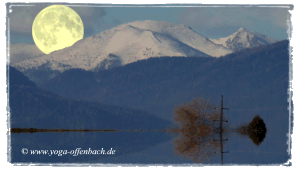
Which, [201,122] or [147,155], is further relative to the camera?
[201,122]

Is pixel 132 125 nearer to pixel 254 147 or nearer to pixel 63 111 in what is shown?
pixel 63 111

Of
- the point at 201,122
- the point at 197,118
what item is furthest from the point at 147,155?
the point at 201,122

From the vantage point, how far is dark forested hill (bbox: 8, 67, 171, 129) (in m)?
135

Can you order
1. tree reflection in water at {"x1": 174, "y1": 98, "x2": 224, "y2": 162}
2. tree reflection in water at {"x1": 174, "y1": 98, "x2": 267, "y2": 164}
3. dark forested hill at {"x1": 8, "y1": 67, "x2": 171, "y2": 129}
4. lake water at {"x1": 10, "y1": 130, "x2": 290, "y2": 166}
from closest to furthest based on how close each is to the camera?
lake water at {"x1": 10, "y1": 130, "x2": 290, "y2": 166}, tree reflection in water at {"x1": 174, "y1": 98, "x2": 267, "y2": 164}, tree reflection in water at {"x1": 174, "y1": 98, "x2": 224, "y2": 162}, dark forested hill at {"x1": 8, "y1": 67, "x2": 171, "y2": 129}

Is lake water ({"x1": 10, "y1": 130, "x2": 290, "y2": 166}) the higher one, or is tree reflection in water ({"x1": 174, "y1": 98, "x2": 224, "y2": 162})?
tree reflection in water ({"x1": 174, "y1": 98, "x2": 224, "y2": 162})

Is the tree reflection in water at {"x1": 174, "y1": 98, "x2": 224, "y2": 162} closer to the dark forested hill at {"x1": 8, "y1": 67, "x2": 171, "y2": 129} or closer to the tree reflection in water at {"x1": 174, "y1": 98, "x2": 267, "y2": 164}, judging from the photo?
the tree reflection in water at {"x1": 174, "y1": 98, "x2": 267, "y2": 164}

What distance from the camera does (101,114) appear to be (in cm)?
14738

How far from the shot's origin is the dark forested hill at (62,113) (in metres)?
135

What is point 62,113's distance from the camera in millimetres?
143125

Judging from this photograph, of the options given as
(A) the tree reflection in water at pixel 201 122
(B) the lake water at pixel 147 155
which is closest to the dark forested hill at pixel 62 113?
(A) the tree reflection in water at pixel 201 122

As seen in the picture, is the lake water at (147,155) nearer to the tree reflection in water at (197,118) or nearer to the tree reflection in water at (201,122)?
the tree reflection in water at (201,122)

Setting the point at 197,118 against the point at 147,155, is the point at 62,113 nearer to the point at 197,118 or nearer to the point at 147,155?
the point at 197,118

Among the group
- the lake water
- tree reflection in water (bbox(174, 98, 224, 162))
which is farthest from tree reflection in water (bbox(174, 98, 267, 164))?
the lake water

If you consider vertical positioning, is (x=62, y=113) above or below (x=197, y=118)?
below
